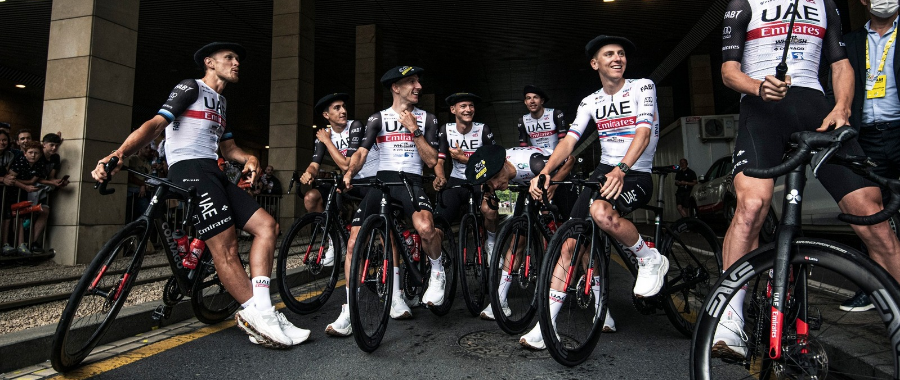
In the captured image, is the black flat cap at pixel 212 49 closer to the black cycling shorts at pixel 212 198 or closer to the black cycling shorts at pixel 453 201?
the black cycling shorts at pixel 212 198

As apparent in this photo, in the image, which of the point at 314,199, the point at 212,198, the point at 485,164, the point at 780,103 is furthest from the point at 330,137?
the point at 780,103

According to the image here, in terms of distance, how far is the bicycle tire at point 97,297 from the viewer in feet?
8.27

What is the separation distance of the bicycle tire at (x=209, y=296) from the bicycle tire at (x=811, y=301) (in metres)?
3.02

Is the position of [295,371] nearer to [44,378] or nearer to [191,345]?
[191,345]

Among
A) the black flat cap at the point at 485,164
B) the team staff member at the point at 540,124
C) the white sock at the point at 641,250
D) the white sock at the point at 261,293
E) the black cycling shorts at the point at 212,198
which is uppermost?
the team staff member at the point at 540,124

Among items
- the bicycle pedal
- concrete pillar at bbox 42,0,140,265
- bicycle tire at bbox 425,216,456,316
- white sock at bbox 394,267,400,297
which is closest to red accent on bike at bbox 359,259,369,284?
white sock at bbox 394,267,400,297

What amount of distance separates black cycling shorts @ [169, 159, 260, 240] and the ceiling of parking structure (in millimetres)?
14094

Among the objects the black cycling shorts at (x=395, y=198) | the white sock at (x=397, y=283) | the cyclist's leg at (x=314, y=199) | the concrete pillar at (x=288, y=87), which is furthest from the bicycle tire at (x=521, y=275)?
the concrete pillar at (x=288, y=87)

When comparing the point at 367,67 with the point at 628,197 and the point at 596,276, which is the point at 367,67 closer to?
the point at 628,197

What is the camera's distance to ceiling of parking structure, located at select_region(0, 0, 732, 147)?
1669 centimetres

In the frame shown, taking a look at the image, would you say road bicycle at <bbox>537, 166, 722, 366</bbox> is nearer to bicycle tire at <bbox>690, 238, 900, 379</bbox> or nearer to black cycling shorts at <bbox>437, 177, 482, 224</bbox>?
bicycle tire at <bbox>690, 238, 900, 379</bbox>

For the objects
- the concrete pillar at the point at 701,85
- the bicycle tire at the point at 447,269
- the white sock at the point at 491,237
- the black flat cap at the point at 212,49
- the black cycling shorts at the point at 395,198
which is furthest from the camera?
the concrete pillar at the point at 701,85

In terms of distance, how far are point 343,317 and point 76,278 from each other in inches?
153

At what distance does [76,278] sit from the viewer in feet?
17.8
